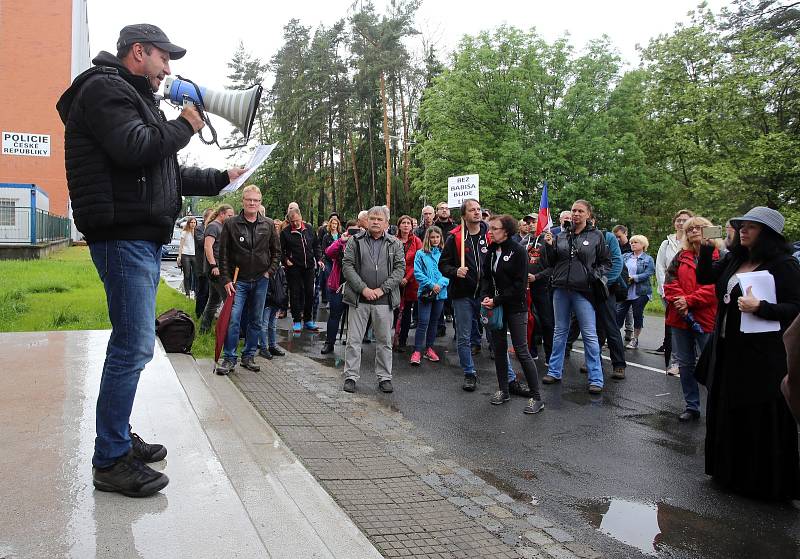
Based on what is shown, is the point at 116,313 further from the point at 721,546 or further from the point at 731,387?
the point at 731,387

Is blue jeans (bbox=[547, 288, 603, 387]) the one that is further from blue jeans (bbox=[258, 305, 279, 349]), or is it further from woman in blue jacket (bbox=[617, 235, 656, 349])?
blue jeans (bbox=[258, 305, 279, 349])

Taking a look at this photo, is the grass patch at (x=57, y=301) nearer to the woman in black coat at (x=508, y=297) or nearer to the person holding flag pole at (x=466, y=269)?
the person holding flag pole at (x=466, y=269)

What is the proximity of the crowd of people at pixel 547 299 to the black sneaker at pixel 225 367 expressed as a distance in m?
0.02

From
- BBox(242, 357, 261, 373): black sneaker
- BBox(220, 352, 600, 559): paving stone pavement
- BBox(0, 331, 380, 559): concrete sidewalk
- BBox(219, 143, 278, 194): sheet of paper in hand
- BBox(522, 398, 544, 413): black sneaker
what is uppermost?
BBox(219, 143, 278, 194): sheet of paper in hand

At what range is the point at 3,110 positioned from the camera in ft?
134

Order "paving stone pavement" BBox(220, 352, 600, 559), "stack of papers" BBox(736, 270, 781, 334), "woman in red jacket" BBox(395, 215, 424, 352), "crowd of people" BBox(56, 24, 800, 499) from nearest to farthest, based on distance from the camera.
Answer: "crowd of people" BBox(56, 24, 800, 499) < "paving stone pavement" BBox(220, 352, 600, 559) < "stack of papers" BBox(736, 270, 781, 334) < "woman in red jacket" BBox(395, 215, 424, 352)

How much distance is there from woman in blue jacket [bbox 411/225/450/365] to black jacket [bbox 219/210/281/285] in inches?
93.6

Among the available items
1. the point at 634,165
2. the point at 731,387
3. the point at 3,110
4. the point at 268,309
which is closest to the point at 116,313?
the point at 731,387

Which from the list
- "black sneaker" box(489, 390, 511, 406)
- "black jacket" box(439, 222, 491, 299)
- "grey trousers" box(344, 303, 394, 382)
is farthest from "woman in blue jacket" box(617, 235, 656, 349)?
"grey trousers" box(344, 303, 394, 382)

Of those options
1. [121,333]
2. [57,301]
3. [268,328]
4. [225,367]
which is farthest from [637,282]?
[57,301]

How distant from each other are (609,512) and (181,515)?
8.64 feet

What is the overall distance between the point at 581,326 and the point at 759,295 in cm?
331

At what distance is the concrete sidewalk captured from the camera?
2873 millimetres

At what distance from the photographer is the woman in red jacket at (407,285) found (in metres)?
10.5
